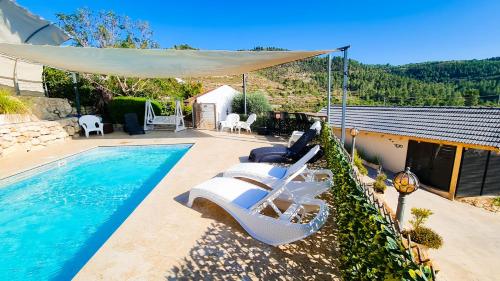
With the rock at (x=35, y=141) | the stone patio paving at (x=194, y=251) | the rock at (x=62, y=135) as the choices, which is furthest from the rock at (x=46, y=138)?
the stone patio paving at (x=194, y=251)

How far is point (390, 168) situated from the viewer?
1452 cm

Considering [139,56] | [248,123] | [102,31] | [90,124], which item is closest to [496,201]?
[248,123]

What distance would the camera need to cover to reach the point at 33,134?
30.2ft

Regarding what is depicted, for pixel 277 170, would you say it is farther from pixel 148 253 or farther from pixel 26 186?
pixel 26 186

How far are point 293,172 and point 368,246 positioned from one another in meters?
2.06

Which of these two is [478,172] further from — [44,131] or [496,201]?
[44,131]

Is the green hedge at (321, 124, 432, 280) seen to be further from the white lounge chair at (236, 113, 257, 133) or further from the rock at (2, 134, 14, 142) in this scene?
the rock at (2, 134, 14, 142)

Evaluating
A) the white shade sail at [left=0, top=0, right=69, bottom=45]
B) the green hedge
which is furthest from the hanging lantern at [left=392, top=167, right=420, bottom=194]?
the white shade sail at [left=0, top=0, right=69, bottom=45]

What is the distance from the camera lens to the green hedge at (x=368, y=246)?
162cm

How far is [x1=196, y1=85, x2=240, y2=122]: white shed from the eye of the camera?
572 inches

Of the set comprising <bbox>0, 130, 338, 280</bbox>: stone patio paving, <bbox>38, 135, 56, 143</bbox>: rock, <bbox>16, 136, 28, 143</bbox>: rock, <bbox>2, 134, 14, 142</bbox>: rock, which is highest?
<bbox>2, 134, 14, 142</bbox>: rock

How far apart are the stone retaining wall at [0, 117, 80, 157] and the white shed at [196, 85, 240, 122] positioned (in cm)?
664

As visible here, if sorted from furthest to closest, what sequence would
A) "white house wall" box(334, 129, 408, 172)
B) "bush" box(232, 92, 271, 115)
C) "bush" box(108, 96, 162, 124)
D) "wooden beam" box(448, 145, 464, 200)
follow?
1. "bush" box(232, 92, 271, 115)
2. "white house wall" box(334, 129, 408, 172)
3. "bush" box(108, 96, 162, 124)
4. "wooden beam" box(448, 145, 464, 200)

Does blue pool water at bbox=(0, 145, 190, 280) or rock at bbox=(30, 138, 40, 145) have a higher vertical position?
rock at bbox=(30, 138, 40, 145)
